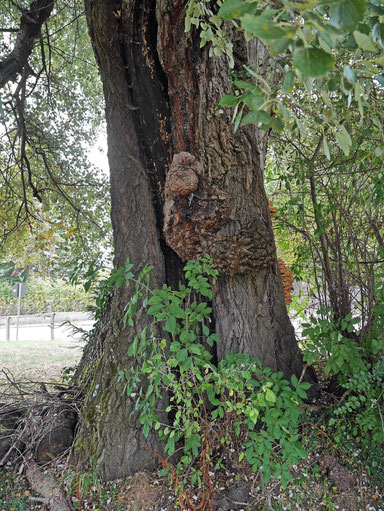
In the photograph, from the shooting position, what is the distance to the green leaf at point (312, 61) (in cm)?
76

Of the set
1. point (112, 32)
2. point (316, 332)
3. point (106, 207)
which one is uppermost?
point (112, 32)

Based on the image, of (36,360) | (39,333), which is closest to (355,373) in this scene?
(36,360)

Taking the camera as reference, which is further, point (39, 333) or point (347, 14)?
point (39, 333)

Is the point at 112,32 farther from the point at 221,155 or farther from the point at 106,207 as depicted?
the point at 106,207

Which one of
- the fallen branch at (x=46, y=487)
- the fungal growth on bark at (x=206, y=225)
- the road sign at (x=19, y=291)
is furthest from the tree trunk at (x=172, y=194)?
the road sign at (x=19, y=291)

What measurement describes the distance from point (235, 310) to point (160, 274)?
0.56 m

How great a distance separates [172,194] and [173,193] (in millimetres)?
19

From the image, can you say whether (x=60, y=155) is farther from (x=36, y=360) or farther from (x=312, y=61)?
(x=312, y=61)

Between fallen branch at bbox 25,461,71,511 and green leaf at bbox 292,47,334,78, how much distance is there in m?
2.53

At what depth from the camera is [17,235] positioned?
6.21m

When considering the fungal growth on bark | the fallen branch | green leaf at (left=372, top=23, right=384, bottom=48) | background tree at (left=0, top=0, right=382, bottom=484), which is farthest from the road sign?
green leaf at (left=372, top=23, right=384, bottom=48)

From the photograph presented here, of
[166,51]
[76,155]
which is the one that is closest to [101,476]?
[166,51]

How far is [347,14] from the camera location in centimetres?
75

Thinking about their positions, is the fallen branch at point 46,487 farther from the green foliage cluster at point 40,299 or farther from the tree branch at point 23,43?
the green foliage cluster at point 40,299
